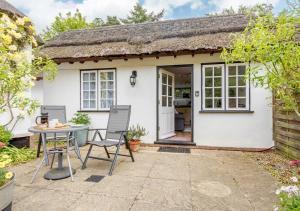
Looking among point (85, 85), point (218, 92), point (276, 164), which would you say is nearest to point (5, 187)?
point (276, 164)

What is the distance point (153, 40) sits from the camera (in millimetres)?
6199

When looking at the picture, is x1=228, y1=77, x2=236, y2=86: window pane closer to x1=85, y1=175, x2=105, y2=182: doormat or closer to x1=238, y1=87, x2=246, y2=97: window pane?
x1=238, y1=87, x2=246, y2=97: window pane

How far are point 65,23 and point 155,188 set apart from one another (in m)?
20.5

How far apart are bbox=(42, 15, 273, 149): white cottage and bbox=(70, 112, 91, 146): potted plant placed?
0.82 ft

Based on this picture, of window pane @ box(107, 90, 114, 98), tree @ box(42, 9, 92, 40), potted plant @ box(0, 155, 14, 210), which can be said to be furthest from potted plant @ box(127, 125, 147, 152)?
tree @ box(42, 9, 92, 40)

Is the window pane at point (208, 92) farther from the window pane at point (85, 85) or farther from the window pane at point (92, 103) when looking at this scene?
the window pane at point (85, 85)

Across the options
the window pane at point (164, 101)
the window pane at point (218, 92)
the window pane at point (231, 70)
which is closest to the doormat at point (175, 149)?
the window pane at point (164, 101)

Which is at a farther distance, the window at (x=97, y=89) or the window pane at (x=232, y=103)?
the window at (x=97, y=89)

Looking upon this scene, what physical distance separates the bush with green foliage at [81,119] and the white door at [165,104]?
7.82 feet

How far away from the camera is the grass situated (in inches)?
133

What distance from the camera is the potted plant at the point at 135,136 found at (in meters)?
5.27

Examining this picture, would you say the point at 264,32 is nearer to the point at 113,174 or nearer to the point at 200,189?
the point at 200,189

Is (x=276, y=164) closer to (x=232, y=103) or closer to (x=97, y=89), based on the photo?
(x=232, y=103)

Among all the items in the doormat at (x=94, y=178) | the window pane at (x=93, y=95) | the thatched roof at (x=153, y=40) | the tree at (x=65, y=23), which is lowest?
the doormat at (x=94, y=178)
